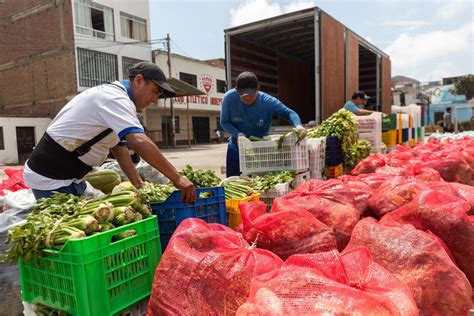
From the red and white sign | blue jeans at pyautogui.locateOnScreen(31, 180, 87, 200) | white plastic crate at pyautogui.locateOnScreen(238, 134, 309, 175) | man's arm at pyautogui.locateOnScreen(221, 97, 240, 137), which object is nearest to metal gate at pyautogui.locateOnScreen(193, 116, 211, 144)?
the red and white sign

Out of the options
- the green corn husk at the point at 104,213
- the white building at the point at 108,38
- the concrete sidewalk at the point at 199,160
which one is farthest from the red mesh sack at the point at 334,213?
the white building at the point at 108,38

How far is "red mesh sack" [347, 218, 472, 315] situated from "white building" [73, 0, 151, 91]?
21452 mm

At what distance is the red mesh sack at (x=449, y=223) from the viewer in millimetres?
2473

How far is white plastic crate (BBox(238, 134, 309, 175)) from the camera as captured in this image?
421cm

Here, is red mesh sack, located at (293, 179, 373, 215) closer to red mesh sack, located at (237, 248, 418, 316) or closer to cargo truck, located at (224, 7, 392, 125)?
red mesh sack, located at (237, 248, 418, 316)

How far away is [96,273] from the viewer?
1.67 meters

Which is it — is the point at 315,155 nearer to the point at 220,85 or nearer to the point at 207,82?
the point at 207,82

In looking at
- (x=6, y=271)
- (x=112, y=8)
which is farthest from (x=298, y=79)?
(x=112, y=8)

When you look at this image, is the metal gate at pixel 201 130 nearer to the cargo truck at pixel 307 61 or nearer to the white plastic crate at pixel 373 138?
the cargo truck at pixel 307 61

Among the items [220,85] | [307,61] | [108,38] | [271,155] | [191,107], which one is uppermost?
[108,38]

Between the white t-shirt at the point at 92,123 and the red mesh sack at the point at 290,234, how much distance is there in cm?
99

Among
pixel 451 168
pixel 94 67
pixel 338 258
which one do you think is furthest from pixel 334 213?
pixel 94 67

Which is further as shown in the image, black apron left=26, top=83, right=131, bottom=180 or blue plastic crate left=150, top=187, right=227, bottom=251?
black apron left=26, top=83, right=131, bottom=180

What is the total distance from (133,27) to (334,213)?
88.7ft
